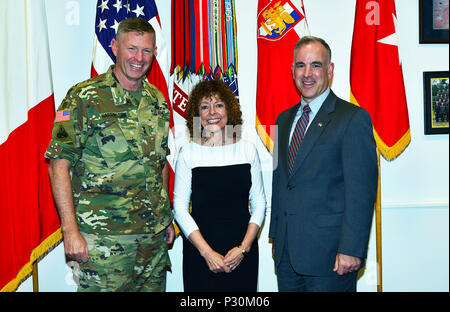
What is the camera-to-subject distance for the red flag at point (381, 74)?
8.59 ft

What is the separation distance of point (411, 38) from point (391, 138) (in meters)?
0.92

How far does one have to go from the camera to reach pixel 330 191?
1706 millimetres

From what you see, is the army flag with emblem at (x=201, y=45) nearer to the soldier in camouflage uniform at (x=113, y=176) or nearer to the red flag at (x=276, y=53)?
the red flag at (x=276, y=53)

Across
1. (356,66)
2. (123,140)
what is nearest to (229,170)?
(123,140)

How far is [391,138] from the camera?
8.75ft

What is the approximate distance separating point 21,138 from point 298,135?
1805 millimetres

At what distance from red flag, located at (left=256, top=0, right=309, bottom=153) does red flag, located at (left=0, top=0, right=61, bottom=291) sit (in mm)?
1548

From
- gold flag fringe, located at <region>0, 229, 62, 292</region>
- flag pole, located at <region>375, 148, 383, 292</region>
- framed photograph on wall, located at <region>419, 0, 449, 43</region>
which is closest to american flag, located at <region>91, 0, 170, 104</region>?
gold flag fringe, located at <region>0, 229, 62, 292</region>

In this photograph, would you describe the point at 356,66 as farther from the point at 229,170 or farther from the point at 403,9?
the point at 229,170

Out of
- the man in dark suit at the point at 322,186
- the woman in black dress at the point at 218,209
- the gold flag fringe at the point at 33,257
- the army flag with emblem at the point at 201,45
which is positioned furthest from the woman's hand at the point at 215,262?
the gold flag fringe at the point at 33,257

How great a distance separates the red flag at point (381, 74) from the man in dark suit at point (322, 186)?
35.9 inches

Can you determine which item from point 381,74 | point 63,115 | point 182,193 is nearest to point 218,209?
point 182,193

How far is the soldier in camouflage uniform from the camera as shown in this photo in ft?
5.85

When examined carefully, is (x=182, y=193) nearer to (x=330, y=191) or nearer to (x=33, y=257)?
(x=330, y=191)
